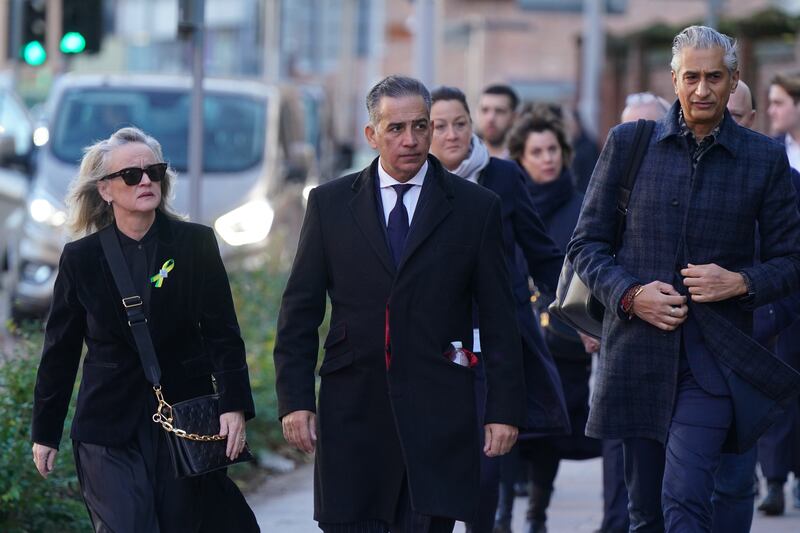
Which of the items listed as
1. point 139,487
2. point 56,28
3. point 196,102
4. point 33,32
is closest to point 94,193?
point 139,487

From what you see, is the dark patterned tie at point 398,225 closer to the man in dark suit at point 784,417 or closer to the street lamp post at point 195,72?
the man in dark suit at point 784,417

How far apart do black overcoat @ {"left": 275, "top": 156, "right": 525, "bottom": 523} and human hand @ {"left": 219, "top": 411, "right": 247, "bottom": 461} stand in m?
0.30

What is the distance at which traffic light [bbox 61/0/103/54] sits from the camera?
14414 millimetres

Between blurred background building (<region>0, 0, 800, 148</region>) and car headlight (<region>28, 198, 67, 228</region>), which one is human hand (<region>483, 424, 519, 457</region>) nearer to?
blurred background building (<region>0, 0, 800, 148</region>)

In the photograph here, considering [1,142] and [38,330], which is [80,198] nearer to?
[38,330]

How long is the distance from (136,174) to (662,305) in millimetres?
1758

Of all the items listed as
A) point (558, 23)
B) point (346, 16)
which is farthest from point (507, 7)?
point (346, 16)

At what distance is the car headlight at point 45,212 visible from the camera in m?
14.5

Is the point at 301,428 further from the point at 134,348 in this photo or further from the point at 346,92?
the point at 346,92

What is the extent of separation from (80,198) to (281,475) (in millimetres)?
4281

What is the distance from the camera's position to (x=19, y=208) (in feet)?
53.7

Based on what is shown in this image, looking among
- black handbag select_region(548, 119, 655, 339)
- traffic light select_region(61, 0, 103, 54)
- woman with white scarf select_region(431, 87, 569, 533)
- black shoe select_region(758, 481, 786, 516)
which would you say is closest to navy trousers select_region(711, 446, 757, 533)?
black handbag select_region(548, 119, 655, 339)

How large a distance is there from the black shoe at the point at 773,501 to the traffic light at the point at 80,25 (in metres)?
7.88

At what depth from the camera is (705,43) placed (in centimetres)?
569
